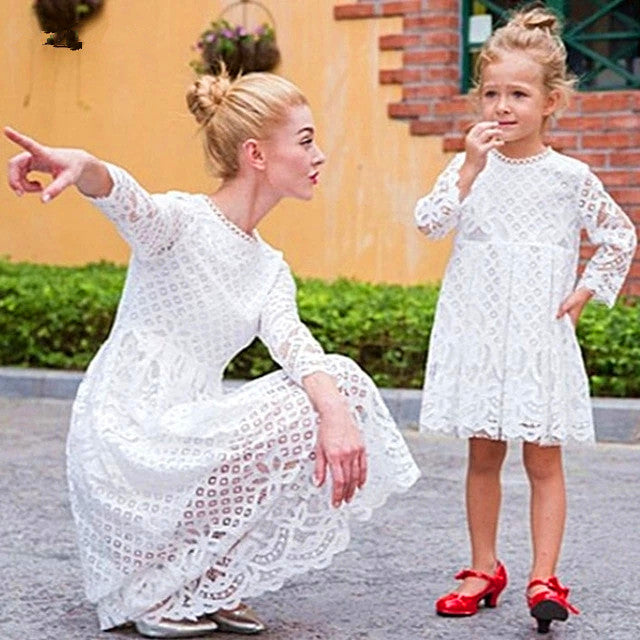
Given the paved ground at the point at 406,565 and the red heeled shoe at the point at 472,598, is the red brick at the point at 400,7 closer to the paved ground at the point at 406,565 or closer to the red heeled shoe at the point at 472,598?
the paved ground at the point at 406,565

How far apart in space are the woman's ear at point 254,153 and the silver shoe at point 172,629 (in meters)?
0.99

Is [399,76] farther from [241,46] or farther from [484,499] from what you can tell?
[484,499]

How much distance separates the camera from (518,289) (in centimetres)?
406

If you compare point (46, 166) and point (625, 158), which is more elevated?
point (46, 166)

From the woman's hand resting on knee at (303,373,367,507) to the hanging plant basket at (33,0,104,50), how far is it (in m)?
7.12

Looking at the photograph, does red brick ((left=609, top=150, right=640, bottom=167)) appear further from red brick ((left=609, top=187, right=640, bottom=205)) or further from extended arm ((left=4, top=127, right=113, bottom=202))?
extended arm ((left=4, top=127, right=113, bottom=202))

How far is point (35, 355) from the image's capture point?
8906mm

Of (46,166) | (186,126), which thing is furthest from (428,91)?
Result: (46,166)

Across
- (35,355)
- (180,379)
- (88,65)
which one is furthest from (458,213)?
(88,65)

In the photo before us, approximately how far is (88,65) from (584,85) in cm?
301

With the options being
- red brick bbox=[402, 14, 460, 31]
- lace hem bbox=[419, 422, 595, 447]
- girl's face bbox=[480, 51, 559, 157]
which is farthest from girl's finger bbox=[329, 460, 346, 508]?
red brick bbox=[402, 14, 460, 31]

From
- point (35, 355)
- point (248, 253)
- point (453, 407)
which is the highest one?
point (248, 253)

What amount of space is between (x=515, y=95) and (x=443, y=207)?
306mm

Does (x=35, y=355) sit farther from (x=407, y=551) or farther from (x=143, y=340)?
(x=143, y=340)
